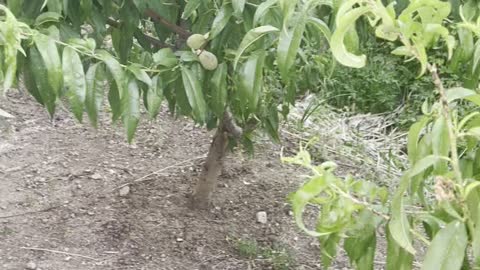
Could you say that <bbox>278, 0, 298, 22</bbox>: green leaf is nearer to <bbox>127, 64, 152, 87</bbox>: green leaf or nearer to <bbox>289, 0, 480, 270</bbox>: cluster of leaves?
<bbox>289, 0, 480, 270</bbox>: cluster of leaves

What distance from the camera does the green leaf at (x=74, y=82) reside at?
4.94 ft

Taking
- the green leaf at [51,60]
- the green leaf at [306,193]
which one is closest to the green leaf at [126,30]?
the green leaf at [51,60]

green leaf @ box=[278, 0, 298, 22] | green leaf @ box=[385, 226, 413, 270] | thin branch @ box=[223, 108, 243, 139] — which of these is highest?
green leaf @ box=[278, 0, 298, 22]

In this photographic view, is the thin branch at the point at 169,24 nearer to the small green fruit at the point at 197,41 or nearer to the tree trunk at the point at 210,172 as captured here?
the small green fruit at the point at 197,41

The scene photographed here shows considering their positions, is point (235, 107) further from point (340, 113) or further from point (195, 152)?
point (340, 113)

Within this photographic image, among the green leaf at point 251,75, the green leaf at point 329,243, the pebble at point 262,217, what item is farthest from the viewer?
the pebble at point 262,217

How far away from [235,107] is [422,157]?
1300 mm

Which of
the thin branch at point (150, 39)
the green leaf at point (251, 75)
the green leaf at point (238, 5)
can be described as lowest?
the thin branch at point (150, 39)

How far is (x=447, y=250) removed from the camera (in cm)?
93

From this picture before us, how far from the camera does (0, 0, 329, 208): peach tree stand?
1421 millimetres

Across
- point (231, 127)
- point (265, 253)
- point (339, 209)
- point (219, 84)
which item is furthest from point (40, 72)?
point (265, 253)

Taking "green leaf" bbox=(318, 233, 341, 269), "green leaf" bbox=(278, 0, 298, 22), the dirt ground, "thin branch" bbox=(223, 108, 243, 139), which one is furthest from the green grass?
"green leaf" bbox=(278, 0, 298, 22)

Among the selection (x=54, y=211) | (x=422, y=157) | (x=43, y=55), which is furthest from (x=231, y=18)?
(x=54, y=211)

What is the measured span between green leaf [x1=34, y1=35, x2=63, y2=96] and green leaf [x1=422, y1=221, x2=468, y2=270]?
0.85 meters
